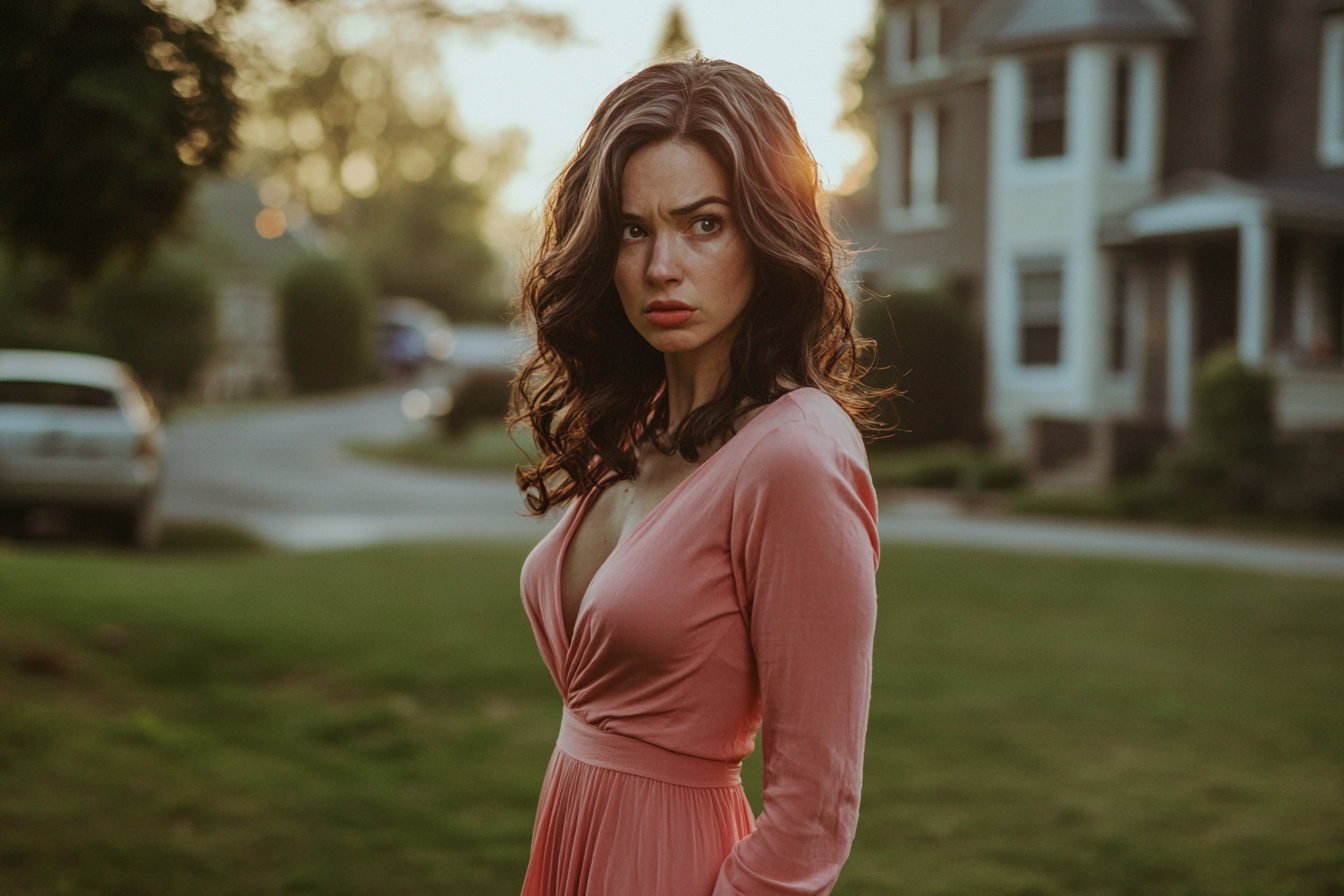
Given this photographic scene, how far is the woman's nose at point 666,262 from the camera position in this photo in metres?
1.84

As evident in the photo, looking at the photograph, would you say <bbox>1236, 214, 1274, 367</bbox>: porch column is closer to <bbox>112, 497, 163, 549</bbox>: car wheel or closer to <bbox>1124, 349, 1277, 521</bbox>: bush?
<bbox>1124, 349, 1277, 521</bbox>: bush

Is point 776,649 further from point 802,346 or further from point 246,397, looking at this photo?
point 246,397

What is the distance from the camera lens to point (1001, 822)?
5449 mm

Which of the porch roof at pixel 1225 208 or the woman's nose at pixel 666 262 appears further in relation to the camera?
the porch roof at pixel 1225 208

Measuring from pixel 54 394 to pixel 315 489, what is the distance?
857 cm

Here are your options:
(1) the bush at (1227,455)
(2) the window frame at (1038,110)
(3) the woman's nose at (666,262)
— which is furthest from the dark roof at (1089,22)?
(3) the woman's nose at (666,262)

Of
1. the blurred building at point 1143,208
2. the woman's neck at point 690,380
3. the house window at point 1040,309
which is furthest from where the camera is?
the house window at point 1040,309

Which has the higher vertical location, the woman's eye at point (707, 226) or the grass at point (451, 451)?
the woman's eye at point (707, 226)

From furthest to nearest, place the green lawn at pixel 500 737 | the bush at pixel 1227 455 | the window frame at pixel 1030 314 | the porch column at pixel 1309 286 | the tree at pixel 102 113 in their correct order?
the window frame at pixel 1030 314
the porch column at pixel 1309 286
the bush at pixel 1227 455
the green lawn at pixel 500 737
the tree at pixel 102 113

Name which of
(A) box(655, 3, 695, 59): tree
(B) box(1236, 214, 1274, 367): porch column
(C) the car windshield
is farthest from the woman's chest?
(A) box(655, 3, 695, 59): tree

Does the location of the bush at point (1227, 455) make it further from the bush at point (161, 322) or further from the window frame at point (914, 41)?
the bush at point (161, 322)

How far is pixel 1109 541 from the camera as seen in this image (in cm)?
1407

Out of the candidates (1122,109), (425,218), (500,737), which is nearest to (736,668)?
(500,737)

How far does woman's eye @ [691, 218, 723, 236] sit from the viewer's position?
1.85 metres
